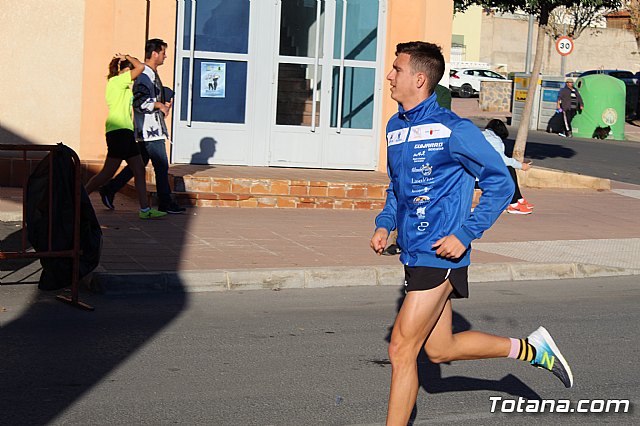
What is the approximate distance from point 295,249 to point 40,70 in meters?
5.80

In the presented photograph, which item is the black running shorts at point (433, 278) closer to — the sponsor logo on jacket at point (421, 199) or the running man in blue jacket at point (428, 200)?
the running man in blue jacket at point (428, 200)

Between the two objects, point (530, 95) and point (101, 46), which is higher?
point (101, 46)

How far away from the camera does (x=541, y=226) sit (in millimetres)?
13320

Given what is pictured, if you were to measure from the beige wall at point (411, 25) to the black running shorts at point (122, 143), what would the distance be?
494 cm

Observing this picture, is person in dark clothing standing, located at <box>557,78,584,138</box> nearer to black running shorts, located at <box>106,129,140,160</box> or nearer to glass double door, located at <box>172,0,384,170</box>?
glass double door, located at <box>172,0,384,170</box>

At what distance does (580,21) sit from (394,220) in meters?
53.3

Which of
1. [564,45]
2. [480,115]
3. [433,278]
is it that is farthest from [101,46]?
[480,115]

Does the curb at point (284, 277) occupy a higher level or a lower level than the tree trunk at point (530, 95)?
lower

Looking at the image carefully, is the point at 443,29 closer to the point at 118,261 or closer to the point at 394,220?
the point at 118,261

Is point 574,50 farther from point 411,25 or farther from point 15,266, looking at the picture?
point 15,266

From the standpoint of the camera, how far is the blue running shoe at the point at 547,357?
18.5 ft

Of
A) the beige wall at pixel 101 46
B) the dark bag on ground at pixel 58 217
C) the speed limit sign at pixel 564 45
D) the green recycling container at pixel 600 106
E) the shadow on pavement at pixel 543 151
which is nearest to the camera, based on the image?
the dark bag on ground at pixel 58 217

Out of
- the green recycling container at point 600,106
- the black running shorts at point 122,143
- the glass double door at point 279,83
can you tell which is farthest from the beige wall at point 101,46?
the green recycling container at point 600,106

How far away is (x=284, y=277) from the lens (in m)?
9.32
